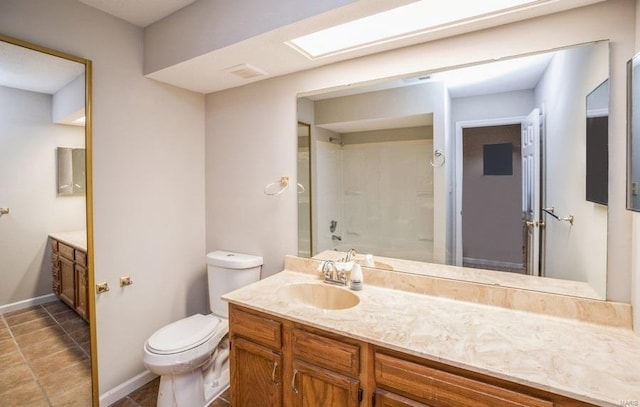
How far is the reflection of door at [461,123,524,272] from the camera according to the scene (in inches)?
60.7

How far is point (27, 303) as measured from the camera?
159 centimetres

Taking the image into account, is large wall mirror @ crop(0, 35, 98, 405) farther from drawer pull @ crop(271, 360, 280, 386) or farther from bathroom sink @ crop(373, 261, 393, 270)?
bathroom sink @ crop(373, 261, 393, 270)

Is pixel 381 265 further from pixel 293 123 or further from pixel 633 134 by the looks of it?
pixel 633 134

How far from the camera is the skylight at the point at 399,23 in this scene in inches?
53.5

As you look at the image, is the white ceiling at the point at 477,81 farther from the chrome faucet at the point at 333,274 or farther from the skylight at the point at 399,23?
the chrome faucet at the point at 333,274

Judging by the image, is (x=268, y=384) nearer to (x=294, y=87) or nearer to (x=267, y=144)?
(x=267, y=144)

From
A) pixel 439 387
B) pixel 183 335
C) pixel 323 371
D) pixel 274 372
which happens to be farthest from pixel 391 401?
pixel 183 335

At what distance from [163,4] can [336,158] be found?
139cm

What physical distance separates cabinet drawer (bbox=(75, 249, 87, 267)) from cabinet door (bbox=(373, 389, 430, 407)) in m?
1.80

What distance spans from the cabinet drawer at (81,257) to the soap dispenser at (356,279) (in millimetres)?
1598

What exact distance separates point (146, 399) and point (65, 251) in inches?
43.9

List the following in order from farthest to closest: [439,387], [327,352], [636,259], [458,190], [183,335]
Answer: [183,335] < [458,190] < [327,352] < [636,259] < [439,387]

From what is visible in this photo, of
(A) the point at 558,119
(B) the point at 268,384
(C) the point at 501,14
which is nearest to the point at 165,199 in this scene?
(B) the point at 268,384

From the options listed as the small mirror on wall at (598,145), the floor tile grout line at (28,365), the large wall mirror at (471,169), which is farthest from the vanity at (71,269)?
the small mirror on wall at (598,145)
